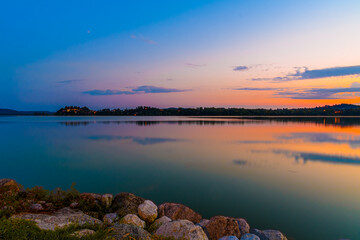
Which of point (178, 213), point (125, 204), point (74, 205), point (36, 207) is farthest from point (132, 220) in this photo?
point (36, 207)

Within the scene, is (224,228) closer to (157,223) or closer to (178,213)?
(178,213)

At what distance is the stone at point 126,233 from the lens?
5.02 metres

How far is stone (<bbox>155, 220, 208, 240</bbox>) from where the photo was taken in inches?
239

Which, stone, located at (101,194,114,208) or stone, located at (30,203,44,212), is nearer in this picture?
stone, located at (30,203,44,212)

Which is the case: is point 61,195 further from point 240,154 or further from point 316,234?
point 240,154

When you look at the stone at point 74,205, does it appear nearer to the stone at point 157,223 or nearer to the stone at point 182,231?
the stone at point 157,223

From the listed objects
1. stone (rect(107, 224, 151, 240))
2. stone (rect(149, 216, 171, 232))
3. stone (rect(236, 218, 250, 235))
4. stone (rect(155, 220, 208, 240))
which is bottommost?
stone (rect(236, 218, 250, 235))

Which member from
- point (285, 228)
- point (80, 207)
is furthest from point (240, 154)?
point (80, 207)

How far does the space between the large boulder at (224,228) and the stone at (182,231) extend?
775mm

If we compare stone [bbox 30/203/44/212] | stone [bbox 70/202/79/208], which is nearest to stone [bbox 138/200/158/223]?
stone [bbox 70/202/79/208]

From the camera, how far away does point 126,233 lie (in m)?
5.11

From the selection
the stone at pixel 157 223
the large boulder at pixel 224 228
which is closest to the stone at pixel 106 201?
the stone at pixel 157 223

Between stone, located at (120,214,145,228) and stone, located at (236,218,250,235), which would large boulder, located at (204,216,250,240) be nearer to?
stone, located at (236,218,250,235)

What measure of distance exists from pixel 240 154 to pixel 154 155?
27.3ft
